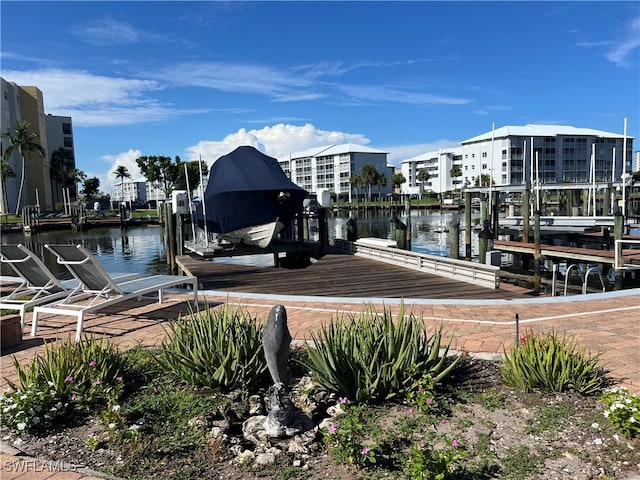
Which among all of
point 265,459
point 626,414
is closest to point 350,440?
point 265,459

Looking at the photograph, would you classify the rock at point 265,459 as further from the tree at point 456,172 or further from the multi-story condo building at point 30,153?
the tree at point 456,172

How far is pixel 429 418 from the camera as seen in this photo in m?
3.64

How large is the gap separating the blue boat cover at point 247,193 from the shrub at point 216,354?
12.3 m

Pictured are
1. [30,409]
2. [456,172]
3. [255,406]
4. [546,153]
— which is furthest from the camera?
[456,172]

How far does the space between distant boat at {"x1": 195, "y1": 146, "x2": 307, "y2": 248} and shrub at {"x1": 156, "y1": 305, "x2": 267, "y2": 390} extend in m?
12.3

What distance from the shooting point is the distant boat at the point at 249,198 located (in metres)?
16.9

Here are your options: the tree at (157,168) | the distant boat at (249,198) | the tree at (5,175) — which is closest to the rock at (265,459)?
the distant boat at (249,198)

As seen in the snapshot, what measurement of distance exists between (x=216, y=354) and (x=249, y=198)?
44.2ft

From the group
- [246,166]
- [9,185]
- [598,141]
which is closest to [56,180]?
[9,185]

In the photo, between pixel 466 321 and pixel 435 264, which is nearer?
pixel 466 321

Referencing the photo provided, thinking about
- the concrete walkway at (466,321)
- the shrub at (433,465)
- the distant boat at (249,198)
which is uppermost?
the distant boat at (249,198)

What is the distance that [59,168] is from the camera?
91.2 m

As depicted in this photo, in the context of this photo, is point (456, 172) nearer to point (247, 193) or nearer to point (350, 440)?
point (247, 193)

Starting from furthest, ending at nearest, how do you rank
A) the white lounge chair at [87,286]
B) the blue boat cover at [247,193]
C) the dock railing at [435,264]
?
the blue boat cover at [247,193]
the dock railing at [435,264]
the white lounge chair at [87,286]
